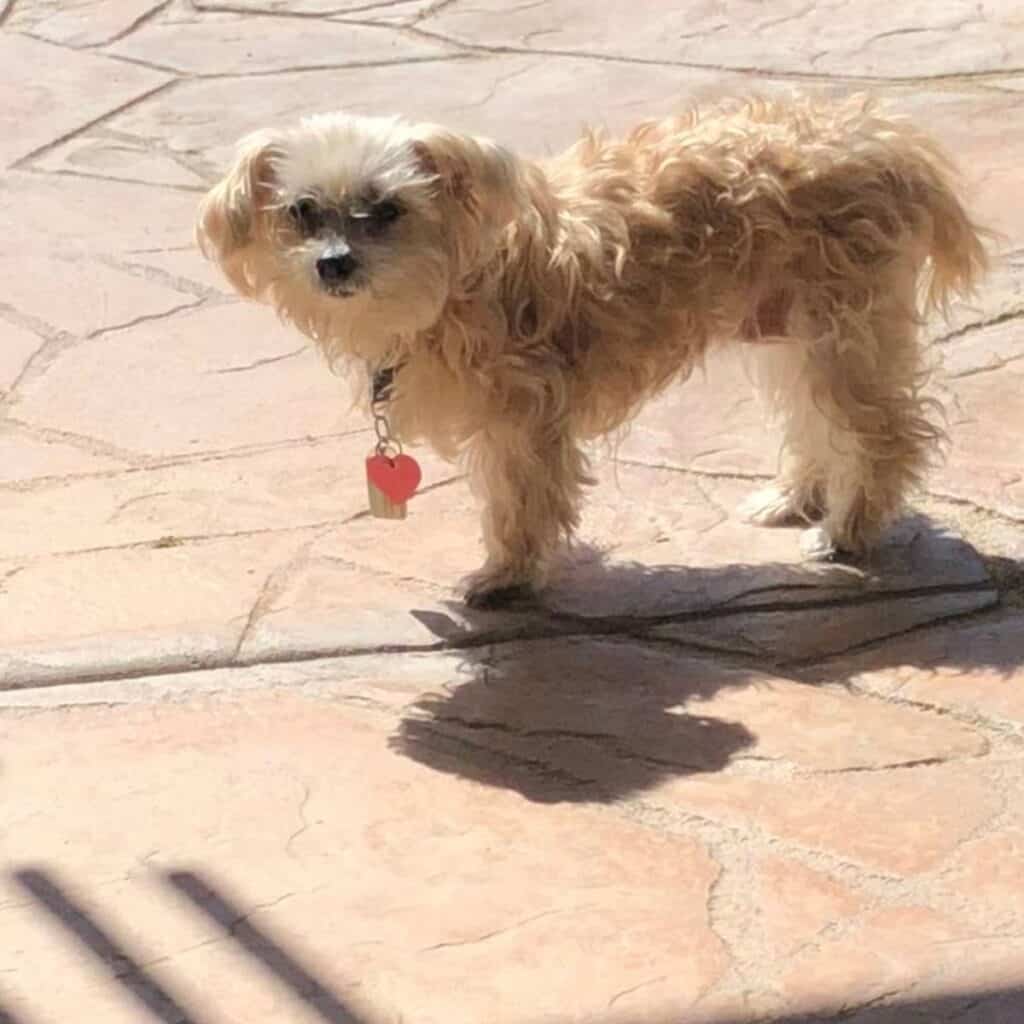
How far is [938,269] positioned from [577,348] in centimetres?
79

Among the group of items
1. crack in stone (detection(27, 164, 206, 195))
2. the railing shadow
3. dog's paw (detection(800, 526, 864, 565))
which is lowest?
the railing shadow

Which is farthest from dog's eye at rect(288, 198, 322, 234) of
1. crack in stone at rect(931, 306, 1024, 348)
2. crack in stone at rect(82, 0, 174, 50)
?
crack in stone at rect(82, 0, 174, 50)

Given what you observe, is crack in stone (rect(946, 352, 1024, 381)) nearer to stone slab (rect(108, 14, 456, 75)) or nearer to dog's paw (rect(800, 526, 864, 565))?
dog's paw (rect(800, 526, 864, 565))

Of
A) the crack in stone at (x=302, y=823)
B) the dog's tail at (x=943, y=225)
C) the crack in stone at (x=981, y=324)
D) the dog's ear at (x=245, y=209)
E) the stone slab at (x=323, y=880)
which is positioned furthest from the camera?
the crack in stone at (x=981, y=324)

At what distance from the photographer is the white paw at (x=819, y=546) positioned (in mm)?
4262

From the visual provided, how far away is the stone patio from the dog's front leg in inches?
2.9

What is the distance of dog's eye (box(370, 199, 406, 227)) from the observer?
3.59 meters

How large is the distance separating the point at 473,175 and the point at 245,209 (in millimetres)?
404

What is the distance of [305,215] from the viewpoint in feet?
11.8

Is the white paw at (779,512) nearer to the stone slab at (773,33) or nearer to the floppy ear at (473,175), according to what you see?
the floppy ear at (473,175)

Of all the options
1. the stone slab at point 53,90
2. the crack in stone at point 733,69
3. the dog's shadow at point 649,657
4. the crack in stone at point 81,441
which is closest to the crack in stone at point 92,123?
the stone slab at point 53,90

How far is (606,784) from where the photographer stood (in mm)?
3545

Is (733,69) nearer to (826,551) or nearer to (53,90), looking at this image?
(53,90)

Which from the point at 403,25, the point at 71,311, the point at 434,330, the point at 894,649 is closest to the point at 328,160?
the point at 434,330
